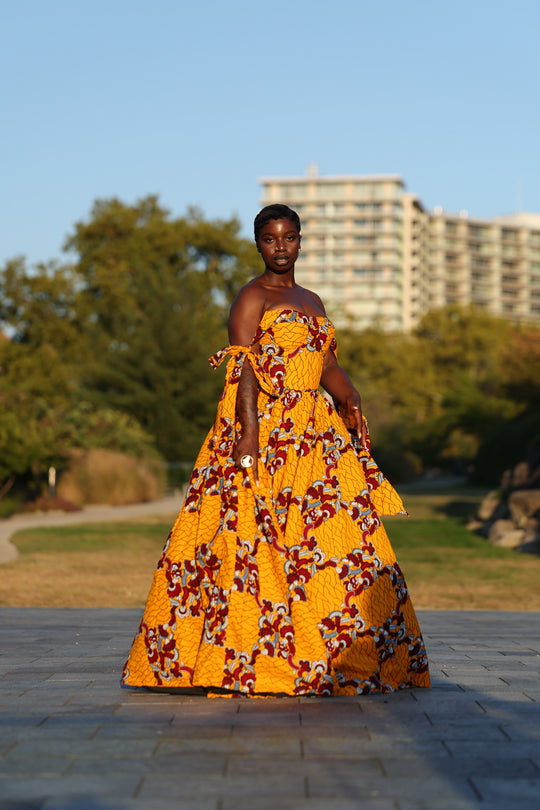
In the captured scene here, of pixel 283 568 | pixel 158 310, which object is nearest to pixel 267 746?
pixel 283 568

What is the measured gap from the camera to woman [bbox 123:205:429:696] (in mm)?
4137

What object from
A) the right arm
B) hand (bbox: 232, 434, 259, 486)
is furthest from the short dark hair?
hand (bbox: 232, 434, 259, 486)

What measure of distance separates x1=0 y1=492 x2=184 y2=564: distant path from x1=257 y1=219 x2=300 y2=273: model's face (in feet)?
38.4

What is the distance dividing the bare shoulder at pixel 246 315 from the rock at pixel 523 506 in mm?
12996

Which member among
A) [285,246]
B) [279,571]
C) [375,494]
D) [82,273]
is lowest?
[279,571]

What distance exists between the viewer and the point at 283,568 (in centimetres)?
424

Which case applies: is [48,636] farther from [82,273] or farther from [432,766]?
[82,273]

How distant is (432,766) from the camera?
3.13 m

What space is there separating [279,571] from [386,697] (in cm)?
64

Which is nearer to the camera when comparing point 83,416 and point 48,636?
point 48,636

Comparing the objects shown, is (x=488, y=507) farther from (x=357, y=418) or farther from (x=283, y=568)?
(x=283, y=568)

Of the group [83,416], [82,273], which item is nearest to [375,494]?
[83,416]

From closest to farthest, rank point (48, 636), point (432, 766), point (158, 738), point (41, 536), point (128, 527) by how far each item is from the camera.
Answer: point (432, 766) < point (158, 738) < point (48, 636) < point (41, 536) < point (128, 527)

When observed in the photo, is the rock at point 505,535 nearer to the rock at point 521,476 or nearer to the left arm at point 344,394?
the rock at point 521,476
